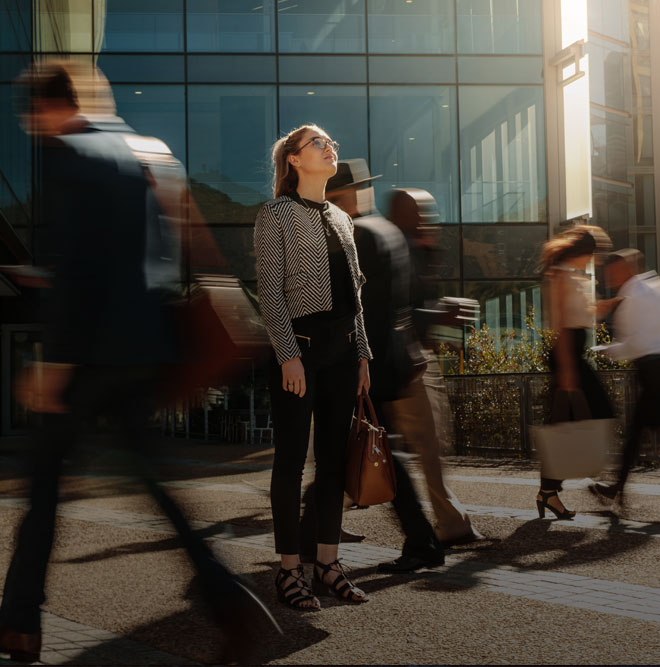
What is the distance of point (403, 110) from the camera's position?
21422 mm

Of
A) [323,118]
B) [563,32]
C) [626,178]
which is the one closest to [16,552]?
[323,118]

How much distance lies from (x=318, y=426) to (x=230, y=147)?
1736 centimetres

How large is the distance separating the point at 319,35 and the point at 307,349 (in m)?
18.5

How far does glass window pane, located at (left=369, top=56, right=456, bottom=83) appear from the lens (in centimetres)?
2147

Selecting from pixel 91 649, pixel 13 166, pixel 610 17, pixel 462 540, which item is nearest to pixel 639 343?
pixel 462 540

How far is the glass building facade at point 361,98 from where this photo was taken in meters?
20.9

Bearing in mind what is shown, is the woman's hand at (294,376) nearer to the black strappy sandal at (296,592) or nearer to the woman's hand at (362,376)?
→ the woman's hand at (362,376)

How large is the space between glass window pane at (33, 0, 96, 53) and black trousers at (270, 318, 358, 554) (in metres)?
18.9

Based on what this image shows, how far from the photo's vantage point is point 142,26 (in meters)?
21.1

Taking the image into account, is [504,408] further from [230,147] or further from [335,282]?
[230,147]

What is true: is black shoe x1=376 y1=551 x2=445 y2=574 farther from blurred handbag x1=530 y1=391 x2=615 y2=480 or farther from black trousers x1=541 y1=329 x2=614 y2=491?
black trousers x1=541 y1=329 x2=614 y2=491

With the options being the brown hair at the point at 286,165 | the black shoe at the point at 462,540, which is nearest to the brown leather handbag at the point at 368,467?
the brown hair at the point at 286,165

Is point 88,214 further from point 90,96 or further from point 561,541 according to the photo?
point 561,541

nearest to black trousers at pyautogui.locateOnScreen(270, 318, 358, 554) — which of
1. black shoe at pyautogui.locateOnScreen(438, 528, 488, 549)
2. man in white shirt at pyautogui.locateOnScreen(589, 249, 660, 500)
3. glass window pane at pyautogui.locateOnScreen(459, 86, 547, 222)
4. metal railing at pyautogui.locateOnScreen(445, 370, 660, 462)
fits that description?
black shoe at pyautogui.locateOnScreen(438, 528, 488, 549)
